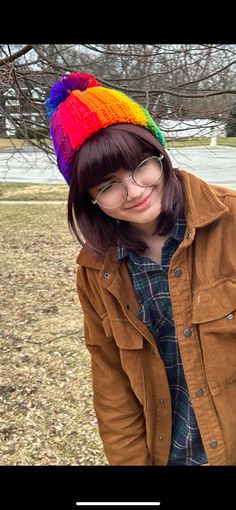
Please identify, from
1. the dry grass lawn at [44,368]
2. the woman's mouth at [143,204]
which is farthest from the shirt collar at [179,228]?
the dry grass lawn at [44,368]

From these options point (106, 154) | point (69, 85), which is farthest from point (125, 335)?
point (69, 85)

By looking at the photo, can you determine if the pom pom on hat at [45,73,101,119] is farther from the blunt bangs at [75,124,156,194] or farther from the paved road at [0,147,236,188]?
the paved road at [0,147,236,188]

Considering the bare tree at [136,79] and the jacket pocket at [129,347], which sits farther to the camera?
the bare tree at [136,79]

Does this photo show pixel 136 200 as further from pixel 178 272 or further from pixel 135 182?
pixel 178 272

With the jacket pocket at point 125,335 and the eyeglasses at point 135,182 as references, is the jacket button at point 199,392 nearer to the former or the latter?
the jacket pocket at point 125,335

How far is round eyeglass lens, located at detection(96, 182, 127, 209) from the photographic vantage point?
1071 mm

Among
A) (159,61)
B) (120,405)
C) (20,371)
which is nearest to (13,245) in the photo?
(20,371)

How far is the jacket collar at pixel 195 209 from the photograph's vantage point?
112 cm

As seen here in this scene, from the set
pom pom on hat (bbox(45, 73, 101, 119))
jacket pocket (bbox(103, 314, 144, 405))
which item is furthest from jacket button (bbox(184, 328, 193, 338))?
pom pom on hat (bbox(45, 73, 101, 119))

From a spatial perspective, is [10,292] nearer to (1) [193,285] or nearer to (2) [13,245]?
(2) [13,245]

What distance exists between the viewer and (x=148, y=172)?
1092mm

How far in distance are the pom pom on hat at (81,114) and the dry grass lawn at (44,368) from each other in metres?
2.01

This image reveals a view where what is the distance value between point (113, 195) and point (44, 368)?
8.76 feet

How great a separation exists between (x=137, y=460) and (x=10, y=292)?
12.8 feet
